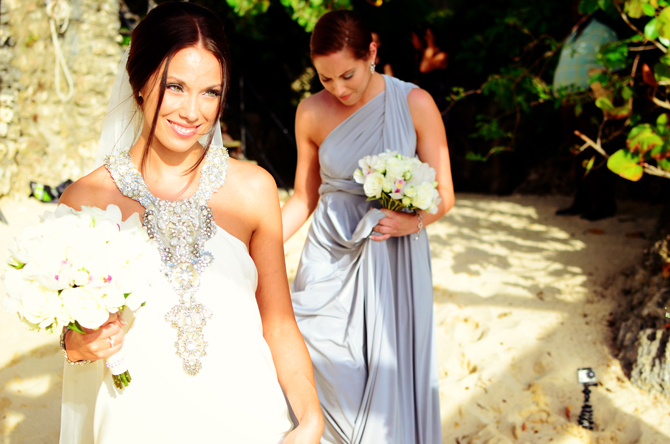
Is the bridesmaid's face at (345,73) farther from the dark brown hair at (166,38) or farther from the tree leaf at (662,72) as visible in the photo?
the tree leaf at (662,72)

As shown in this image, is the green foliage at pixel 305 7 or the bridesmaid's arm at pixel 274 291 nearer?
the bridesmaid's arm at pixel 274 291

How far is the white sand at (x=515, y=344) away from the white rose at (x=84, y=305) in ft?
7.89

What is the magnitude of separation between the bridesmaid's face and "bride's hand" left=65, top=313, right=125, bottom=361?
169 cm

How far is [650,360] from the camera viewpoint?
3.40 meters

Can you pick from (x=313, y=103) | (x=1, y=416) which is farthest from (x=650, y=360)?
(x=1, y=416)

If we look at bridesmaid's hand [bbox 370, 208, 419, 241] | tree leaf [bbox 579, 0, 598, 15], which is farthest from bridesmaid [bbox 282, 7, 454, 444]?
tree leaf [bbox 579, 0, 598, 15]

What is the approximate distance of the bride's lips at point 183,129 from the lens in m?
1.55

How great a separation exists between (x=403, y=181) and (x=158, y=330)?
140 cm

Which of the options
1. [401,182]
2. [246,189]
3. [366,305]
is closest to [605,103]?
[401,182]

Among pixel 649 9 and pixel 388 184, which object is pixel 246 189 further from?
pixel 649 9

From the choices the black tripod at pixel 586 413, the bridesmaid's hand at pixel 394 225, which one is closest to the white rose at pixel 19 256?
the bridesmaid's hand at pixel 394 225

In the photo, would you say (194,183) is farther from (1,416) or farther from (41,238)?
(1,416)

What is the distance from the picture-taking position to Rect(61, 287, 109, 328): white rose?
1.18 metres

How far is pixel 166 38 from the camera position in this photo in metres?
1.50
